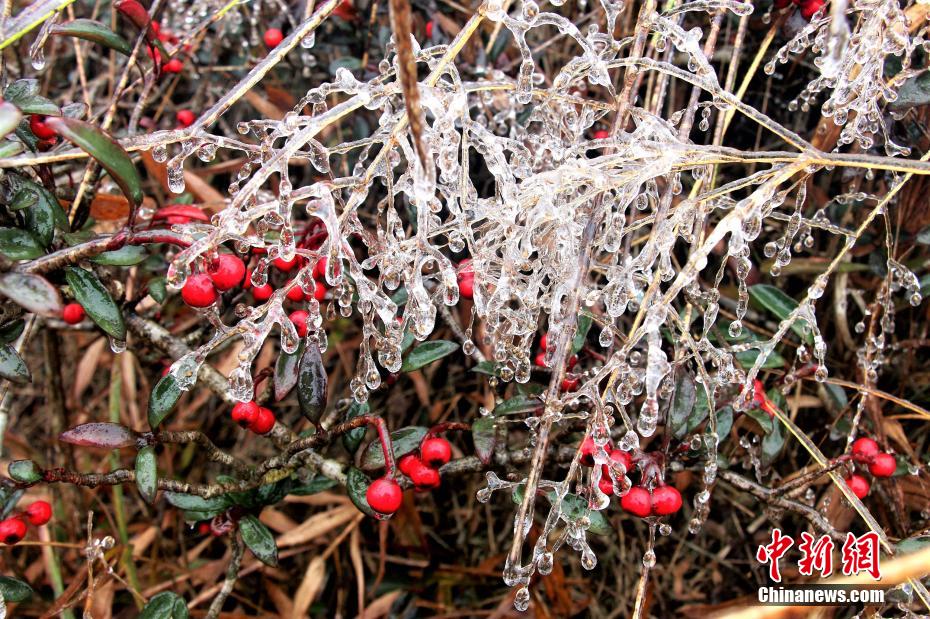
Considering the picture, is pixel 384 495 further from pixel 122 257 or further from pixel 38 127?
pixel 38 127

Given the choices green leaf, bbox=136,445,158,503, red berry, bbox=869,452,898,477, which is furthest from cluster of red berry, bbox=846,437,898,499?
green leaf, bbox=136,445,158,503

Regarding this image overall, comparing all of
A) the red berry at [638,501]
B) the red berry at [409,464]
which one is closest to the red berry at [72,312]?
the red berry at [409,464]

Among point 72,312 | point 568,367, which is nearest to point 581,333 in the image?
point 568,367

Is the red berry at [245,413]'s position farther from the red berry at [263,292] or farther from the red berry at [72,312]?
the red berry at [72,312]

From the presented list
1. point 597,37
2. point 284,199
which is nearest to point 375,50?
point 597,37

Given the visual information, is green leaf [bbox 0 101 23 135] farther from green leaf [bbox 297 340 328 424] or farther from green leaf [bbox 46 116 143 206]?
green leaf [bbox 297 340 328 424]

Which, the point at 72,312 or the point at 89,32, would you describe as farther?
the point at 72,312

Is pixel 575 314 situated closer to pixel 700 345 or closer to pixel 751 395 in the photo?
pixel 700 345
